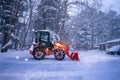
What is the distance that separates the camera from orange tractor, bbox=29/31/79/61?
15727 millimetres

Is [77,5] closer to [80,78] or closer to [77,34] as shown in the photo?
[80,78]

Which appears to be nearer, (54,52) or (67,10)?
(54,52)

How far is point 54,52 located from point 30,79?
836cm

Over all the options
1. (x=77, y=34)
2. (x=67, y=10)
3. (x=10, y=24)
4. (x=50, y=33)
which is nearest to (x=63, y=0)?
(x=67, y=10)

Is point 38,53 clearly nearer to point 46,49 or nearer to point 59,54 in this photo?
point 46,49

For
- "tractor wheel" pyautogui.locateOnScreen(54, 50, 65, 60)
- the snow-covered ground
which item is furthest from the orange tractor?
the snow-covered ground

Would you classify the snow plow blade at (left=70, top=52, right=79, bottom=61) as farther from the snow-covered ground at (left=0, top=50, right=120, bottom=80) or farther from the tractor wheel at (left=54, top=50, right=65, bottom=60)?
the snow-covered ground at (left=0, top=50, right=120, bottom=80)

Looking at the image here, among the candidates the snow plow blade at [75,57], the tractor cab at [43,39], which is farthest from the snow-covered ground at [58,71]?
the tractor cab at [43,39]

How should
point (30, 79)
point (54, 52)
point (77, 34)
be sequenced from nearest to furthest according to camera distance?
point (30, 79) < point (54, 52) < point (77, 34)

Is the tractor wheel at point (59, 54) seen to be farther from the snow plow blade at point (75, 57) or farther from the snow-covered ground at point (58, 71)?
the snow-covered ground at point (58, 71)

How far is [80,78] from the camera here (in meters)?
7.95

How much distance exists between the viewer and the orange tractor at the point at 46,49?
15.7 m

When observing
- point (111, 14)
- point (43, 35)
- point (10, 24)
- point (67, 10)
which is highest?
point (111, 14)

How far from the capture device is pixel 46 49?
16141 mm
